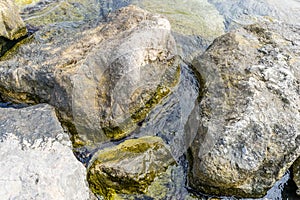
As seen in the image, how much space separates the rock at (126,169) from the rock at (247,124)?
0.40 m

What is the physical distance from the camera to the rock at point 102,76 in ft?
12.5

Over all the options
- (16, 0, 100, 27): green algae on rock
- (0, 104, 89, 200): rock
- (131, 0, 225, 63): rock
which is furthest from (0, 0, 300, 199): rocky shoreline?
(16, 0, 100, 27): green algae on rock

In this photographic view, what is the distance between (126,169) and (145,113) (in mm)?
993

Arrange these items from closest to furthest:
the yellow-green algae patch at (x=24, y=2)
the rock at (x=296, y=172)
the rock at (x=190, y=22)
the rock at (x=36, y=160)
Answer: the rock at (x=36, y=160) → the rock at (x=296, y=172) → the rock at (x=190, y=22) → the yellow-green algae patch at (x=24, y=2)

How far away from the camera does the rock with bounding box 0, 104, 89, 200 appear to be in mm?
2684

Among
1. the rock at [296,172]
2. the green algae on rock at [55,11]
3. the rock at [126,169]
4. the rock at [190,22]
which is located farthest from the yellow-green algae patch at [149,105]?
the green algae on rock at [55,11]

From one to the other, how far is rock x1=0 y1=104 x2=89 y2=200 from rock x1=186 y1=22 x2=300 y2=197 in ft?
4.10

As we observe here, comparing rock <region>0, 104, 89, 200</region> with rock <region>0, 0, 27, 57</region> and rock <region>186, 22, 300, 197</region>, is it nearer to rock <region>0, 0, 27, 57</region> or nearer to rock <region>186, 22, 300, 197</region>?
rock <region>186, 22, 300, 197</region>

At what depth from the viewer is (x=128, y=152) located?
3549mm

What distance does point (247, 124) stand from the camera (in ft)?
11.0

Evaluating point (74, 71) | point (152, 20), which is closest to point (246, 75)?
point (152, 20)

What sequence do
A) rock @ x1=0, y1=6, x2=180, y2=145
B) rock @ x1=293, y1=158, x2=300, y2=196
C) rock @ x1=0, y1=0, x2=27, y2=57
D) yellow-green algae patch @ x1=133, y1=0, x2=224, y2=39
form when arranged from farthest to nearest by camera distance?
yellow-green algae patch @ x1=133, y1=0, x2=224, y2=39 → rock @ x1=0, y1=0, x2=27, y2=57 → rock @ x1=0, y1=6, x2=180, y2=145 → rock @ x1=293, y1=158, x2=300, y2=196

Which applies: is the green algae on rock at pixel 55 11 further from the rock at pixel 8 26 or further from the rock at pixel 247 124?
the rock at pixel 247 124

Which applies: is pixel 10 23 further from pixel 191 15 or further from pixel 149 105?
pixel 191 15
